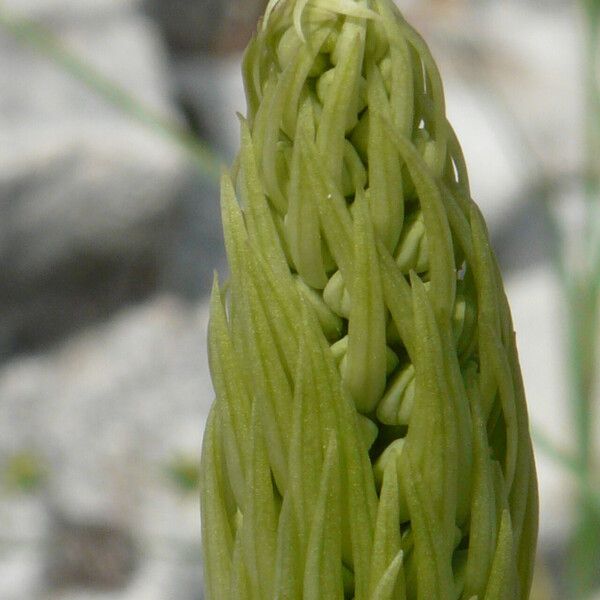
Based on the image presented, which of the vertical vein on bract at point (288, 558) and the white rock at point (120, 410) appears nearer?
the vertical vein on bract at point (288, 558)

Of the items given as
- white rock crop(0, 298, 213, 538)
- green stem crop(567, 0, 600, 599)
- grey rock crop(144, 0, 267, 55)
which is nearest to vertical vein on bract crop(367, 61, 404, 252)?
green stem crop(567, 0, 600, 599)

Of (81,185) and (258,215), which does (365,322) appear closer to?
(258,215)

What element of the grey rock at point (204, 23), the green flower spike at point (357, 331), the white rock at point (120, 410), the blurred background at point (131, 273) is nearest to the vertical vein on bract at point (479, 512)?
the green flower spike at point (357, 331)

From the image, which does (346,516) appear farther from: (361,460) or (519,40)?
(519,40)

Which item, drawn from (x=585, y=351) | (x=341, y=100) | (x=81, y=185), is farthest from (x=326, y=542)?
(x=81, y=185)

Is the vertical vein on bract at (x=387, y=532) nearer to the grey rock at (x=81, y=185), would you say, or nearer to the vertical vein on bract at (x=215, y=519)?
the vertical vein on bract at (x=215, y=519)

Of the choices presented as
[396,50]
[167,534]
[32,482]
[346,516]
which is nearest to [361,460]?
[346,516]
